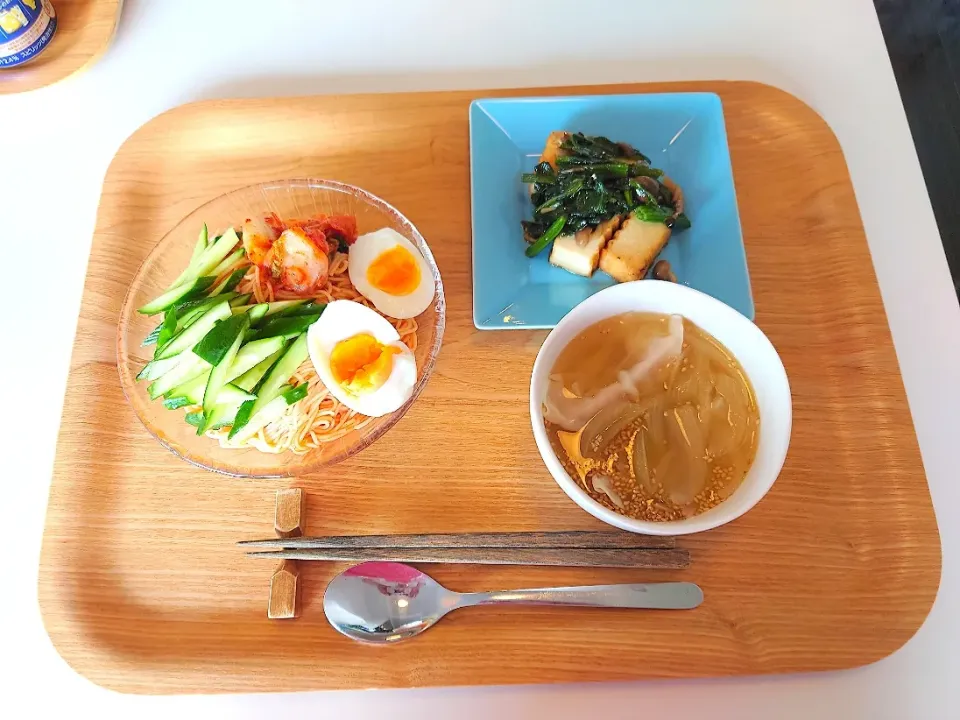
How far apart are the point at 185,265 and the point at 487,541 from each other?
0.98 m

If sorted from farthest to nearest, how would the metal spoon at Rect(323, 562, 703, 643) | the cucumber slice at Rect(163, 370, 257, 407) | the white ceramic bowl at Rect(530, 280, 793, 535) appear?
the cucumber slice at Rect(163, 370, 257, 407), the metal spoon at Rect(323, 562, 703, 643), the white ceramic bowl at Rect(530, 280, 793, 535)

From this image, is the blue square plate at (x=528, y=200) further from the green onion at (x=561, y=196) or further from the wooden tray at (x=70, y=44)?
the wooden tray at (x=70, y=44)


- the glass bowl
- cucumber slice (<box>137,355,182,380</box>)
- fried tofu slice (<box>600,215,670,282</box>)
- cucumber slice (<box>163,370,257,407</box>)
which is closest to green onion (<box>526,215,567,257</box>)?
fried tofu slice (<box>600,215,670,282</box>)

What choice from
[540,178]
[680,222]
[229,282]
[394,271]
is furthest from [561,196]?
[229,282]

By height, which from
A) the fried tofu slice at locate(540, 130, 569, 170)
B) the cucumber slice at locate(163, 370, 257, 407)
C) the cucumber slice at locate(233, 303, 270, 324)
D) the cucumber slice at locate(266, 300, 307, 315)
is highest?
the fried tofu slice at locate(540, 130, 569, 170)

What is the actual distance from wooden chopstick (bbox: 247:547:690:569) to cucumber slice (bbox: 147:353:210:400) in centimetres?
43

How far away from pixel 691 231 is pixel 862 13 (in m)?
1.06

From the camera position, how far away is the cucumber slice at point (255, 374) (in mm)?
1403

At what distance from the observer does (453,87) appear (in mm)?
1864

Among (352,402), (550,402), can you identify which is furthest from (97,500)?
(550,402)

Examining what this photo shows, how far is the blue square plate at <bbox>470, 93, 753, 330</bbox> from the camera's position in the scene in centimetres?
152

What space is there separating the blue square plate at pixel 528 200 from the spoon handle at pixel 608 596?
582mm

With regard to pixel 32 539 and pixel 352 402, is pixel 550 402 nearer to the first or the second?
pixel 352 402

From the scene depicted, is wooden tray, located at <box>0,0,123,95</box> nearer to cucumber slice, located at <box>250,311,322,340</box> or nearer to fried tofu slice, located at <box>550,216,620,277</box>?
cucumber slice, located at <box>250,311,322,340</box>
